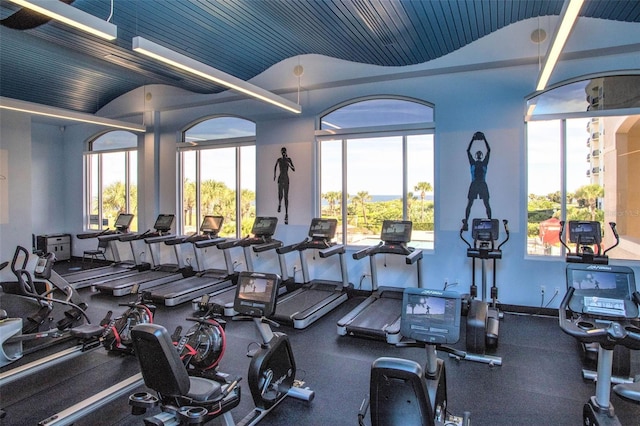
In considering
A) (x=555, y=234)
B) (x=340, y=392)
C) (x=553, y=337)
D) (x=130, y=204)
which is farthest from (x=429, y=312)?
(x=130, y=204)

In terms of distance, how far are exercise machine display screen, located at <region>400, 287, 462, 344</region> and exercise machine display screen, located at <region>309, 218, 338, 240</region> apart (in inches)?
152

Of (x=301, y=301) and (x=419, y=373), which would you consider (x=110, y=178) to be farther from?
(x=419, y=373)

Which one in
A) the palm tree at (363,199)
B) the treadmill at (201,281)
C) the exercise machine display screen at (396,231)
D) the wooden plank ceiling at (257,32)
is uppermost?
the wooden plank ceiling at (257,32)

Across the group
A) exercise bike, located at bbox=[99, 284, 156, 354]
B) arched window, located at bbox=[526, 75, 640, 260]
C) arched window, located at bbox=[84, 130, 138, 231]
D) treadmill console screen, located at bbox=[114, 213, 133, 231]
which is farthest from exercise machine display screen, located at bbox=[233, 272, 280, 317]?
arched window, located at bbox=[84, 130, 138, 231]

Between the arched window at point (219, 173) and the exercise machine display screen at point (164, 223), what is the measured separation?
2.06 feet

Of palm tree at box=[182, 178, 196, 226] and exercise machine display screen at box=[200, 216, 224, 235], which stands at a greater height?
palm tree at box=[182, 178, 196, 226]

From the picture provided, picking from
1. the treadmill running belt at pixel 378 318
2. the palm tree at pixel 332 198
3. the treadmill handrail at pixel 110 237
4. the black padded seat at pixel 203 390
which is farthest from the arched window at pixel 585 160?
the treadmill handrail at pixel 110 237

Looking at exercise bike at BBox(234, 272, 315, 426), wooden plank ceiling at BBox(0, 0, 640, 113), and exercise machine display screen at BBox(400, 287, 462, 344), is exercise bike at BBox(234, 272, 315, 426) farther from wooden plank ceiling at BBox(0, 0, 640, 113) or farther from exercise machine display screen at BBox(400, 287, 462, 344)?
wooden plank ceiling at BBox(0, 0, 640, 113)

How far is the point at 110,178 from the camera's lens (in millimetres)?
9805

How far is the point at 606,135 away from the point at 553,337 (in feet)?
9.84

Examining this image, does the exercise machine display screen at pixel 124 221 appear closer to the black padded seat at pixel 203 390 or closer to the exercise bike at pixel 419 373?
the black padded seat at pixel 203 390

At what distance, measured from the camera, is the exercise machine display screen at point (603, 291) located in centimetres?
249

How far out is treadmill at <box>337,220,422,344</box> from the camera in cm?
450

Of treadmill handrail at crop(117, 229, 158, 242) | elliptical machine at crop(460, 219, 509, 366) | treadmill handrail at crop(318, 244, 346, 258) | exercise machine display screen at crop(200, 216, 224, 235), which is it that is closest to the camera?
elliptical machine at crop(460, 219, 509, 366)
